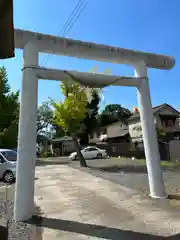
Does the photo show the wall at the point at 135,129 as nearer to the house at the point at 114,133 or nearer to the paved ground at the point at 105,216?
the house at the point at 114,133

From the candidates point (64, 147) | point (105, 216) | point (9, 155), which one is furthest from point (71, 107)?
point (64, 147)

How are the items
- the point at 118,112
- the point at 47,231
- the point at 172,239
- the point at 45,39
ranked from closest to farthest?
the point at 172,239 → the point at 47,231 → the point at 45,39 → the point at 118,112

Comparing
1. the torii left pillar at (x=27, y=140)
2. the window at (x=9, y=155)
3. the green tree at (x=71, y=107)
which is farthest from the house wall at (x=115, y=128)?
the torii left pillar at (x=27, y=140)

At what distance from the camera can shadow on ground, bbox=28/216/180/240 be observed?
4115 millimetres

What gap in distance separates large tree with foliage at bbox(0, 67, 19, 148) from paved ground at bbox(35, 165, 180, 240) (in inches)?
760

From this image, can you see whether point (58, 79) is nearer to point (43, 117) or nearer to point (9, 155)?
point (9, 155)

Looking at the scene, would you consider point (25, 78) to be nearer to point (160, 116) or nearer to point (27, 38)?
point (27, 38)

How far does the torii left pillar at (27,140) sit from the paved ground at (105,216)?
524mm

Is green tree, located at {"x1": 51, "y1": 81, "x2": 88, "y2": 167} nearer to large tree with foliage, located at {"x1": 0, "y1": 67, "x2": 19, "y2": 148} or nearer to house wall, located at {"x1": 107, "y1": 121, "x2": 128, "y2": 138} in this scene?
large tree with foliage, located at {"x1": 0, "y1": 67, "x2": 19, "y2": 148}

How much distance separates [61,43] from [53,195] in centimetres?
481

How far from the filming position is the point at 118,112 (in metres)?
54.0

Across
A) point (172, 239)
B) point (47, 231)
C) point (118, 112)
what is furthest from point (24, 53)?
point (118, 112)

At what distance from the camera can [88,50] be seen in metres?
6.54

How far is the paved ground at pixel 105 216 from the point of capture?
4.28m
